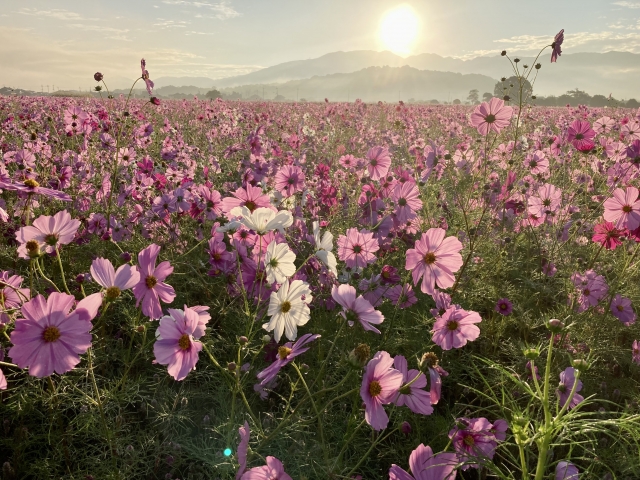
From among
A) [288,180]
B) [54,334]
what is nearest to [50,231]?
[54,334]

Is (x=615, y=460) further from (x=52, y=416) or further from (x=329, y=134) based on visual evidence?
(x=329, y=134)

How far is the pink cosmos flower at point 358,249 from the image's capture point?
5.90 feet

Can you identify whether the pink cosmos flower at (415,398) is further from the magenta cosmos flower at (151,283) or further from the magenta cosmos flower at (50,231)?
the magenta cosmos flower at (50,231)

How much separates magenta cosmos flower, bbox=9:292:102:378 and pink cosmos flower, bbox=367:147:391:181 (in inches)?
71.8

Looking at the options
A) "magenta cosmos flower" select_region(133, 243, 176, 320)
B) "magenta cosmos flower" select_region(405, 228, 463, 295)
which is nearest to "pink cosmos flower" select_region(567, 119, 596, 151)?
"magenta cosmos flower" select_region(405, 228, 463, 295)

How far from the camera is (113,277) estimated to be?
3.51ft

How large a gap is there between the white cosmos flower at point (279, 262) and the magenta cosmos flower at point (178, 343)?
0.28 metres

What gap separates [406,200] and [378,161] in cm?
46

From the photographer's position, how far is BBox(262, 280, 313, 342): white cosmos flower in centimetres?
118

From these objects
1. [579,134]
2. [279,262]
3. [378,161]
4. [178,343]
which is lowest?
[178,343]

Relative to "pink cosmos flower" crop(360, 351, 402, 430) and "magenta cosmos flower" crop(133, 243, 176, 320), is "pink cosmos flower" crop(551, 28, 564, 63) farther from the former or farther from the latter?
"magenta cosmos flower" crop(133, 243, 176, 320)

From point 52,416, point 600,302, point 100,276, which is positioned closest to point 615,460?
point 600,302

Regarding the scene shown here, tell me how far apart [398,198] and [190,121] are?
697cm

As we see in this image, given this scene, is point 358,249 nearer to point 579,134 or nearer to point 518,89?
point 518,89
